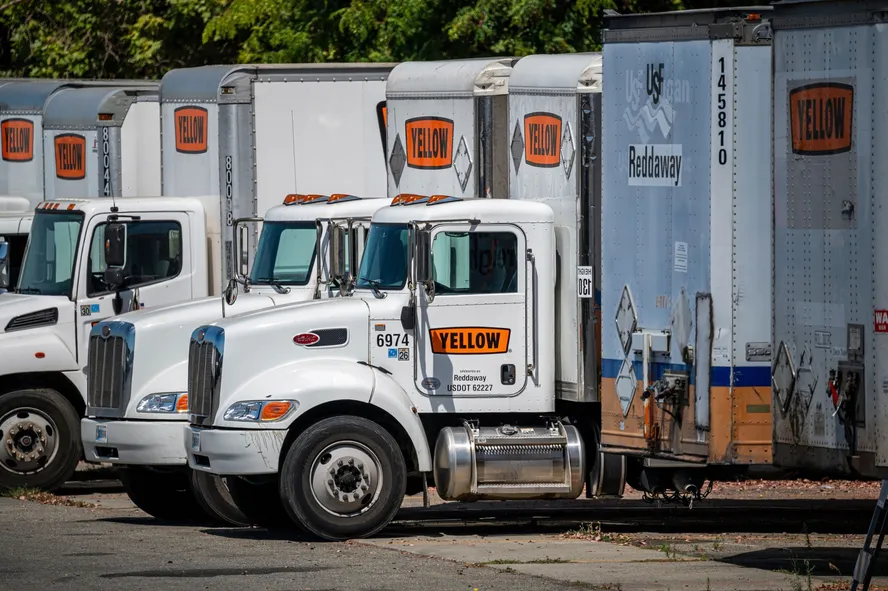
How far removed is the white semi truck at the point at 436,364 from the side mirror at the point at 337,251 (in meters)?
0.94

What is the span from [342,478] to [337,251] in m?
2.50

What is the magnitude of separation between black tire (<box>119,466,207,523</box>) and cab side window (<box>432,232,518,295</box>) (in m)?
3.55

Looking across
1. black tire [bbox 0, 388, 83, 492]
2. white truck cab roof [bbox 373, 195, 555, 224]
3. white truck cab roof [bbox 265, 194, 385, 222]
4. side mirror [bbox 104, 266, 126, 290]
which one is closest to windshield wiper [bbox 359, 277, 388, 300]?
white truck cab roof [bbox 373, 195, 555, 224]

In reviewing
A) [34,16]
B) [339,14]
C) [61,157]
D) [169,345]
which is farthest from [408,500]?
[34,16]

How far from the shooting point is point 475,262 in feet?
48.2

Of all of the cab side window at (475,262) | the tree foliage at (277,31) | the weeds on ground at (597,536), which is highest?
the tree foliage at (277,31)

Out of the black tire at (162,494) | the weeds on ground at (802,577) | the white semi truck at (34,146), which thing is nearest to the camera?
the weeds on ground at (802,577)

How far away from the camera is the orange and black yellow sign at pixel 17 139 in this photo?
23.3 meters

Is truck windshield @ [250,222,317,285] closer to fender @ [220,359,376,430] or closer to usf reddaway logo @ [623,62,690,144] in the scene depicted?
fender @ [220,359,376,430]

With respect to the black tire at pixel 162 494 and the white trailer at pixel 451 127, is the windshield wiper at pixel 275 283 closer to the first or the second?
the white trailer at pixel 451 127

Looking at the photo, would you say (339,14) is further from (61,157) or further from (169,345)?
(169,345)

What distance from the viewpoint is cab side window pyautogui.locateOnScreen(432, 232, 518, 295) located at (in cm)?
1462

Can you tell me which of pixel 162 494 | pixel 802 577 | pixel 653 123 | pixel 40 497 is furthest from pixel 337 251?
pixel 802 577

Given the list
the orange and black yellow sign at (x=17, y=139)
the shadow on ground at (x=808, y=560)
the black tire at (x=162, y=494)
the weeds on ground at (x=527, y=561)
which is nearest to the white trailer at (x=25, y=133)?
the orange and black yellow sign at (x=17, y=139)
